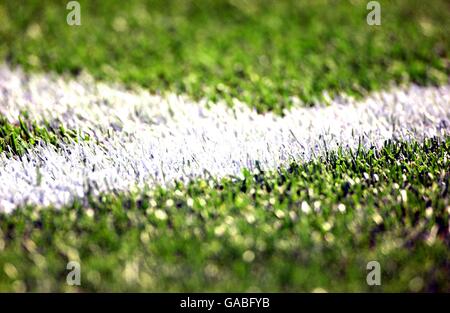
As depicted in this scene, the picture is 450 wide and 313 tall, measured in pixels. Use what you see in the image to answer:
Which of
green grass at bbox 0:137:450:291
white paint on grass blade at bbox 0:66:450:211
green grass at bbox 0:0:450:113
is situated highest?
green grass at bbox 0:0:450:113

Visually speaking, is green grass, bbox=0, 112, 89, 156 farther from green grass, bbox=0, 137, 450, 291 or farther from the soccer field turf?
green grass, bbox=0, 137, 450, 291

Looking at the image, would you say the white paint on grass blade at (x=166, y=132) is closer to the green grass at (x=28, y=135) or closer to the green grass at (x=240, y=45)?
the green grass at (x=28, y=135)

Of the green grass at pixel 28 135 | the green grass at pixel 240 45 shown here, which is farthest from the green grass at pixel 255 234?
the green grass at pixel 240 45

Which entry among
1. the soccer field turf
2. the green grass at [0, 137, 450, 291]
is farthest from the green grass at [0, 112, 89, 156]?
the green grass at [0, 137, 450, 291]

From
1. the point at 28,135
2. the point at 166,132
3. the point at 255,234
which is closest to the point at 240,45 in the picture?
the point at 166,132

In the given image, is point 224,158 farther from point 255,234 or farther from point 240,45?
point 240,45
